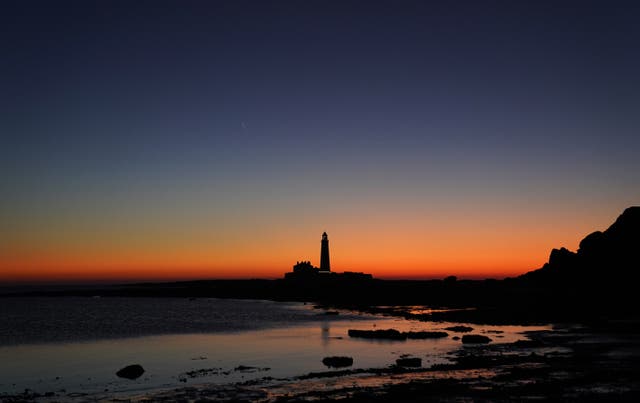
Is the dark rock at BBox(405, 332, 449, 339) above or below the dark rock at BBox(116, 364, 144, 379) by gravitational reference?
above

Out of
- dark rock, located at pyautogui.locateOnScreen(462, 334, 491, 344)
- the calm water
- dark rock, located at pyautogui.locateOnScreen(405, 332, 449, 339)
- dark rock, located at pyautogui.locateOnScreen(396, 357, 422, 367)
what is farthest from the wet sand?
dark rock, located at pyautogui.locateOnScreen(405, 332, 449, 339)

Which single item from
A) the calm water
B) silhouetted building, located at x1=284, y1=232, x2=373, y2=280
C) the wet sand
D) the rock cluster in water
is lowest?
the calm water

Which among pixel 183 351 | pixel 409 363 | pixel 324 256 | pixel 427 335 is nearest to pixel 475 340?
pixel 427 335

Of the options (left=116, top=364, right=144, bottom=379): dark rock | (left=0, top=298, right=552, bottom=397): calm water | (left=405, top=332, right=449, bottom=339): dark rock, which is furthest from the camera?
(left=405, top=332, right=449, bottom=339): dark rock

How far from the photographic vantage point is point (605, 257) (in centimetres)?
10575

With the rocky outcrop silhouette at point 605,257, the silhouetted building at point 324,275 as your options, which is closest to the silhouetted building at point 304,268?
the silhouetted building at point 324,275

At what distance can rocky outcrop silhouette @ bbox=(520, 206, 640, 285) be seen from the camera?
99.4m

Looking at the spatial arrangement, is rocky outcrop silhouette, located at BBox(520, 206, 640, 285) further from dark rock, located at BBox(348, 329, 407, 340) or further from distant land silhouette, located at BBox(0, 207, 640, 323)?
dark rock, located at BBox(348, 329, 407, 340)

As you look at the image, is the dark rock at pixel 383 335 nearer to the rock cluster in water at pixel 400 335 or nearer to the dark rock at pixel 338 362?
the rock cluster in water at pixel 400 335

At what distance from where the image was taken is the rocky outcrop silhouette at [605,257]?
99375 mm

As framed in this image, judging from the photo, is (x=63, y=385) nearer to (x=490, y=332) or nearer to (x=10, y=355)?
(x=10, y=355)

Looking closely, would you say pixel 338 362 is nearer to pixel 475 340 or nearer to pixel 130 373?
pixel 130 373

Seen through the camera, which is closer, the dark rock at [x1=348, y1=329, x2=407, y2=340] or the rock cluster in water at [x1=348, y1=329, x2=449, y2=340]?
the rock cluster in water at [x1=348, y1=329, x2=449, y2=340]

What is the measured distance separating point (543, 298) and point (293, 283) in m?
96.6
